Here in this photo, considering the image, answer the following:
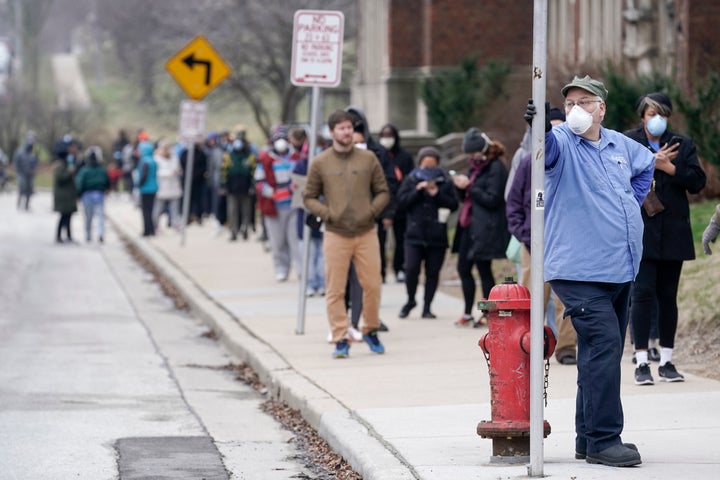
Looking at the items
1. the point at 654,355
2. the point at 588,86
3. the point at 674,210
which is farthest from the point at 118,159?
the point at 588,86

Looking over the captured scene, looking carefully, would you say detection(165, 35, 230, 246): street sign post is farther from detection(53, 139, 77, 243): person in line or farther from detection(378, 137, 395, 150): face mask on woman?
detection(378, 137, 395, 150): face mask on woman

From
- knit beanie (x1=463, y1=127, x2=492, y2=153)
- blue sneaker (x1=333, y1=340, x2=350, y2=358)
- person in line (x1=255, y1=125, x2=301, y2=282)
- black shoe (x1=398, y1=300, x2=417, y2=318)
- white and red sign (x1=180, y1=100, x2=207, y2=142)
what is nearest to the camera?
blue sneaker (x1=333, y1=340, x2=350, y2=358)

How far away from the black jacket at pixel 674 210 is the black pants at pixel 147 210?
769 inches

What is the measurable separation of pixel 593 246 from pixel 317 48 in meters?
6.75

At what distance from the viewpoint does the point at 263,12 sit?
138 ft

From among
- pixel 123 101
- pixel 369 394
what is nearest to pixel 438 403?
pixel 369 394

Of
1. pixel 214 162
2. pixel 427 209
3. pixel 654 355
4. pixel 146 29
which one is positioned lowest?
pixel 654 355

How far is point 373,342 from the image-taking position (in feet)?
40.6

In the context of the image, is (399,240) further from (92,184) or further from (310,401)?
(92,184)

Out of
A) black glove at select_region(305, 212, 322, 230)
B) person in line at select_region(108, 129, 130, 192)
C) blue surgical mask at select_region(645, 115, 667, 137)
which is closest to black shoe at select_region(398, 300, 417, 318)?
black glove at select_region(305, 212, 322, 230)

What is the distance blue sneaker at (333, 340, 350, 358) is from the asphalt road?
806 mm

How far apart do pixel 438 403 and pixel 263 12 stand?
33243 millimetres

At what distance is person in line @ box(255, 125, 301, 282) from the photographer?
60.8 ft

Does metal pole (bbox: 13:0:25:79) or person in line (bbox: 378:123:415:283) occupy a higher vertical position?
metal pole (bbox: 13:0:25:79)
